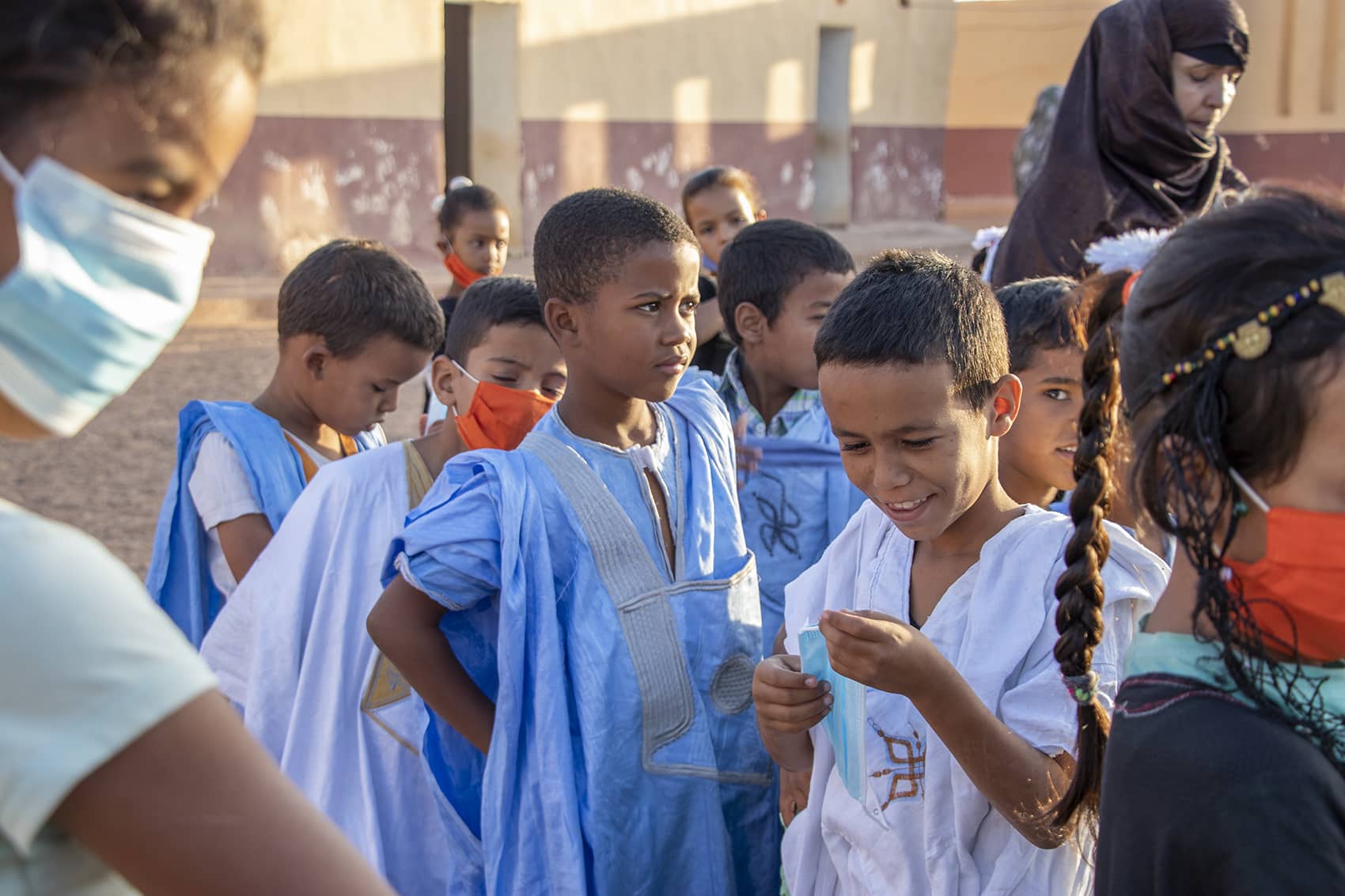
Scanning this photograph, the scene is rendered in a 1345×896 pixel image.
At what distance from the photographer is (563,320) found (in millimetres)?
2740

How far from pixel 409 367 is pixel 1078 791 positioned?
6.76 ft

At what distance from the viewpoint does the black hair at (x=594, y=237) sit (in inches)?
105

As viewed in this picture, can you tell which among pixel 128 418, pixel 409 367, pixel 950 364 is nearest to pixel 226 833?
pixel 950 364

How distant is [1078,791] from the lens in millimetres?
1773

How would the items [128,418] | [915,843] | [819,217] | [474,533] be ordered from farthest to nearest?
[819,217]
[128,418]
[474,533]
[915,843]

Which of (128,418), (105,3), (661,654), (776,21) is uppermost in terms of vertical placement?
(776,21)

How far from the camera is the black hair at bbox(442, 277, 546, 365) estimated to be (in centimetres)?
311

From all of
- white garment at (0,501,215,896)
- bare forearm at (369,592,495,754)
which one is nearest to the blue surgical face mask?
white garment at (0,501,215,896)

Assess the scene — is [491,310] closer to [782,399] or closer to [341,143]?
[782,399]

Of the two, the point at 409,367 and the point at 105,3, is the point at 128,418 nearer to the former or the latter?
the point at 409,367

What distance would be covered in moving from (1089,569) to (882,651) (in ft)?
1.02

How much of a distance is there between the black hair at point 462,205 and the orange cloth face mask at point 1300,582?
189 inches

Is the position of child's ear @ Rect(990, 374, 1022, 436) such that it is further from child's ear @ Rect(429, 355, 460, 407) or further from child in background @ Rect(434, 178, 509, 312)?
child in background @ Rect(434, 178, 509, 312)

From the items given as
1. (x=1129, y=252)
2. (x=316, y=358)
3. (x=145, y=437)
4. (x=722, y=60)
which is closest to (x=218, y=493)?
(x=316, y=358)
